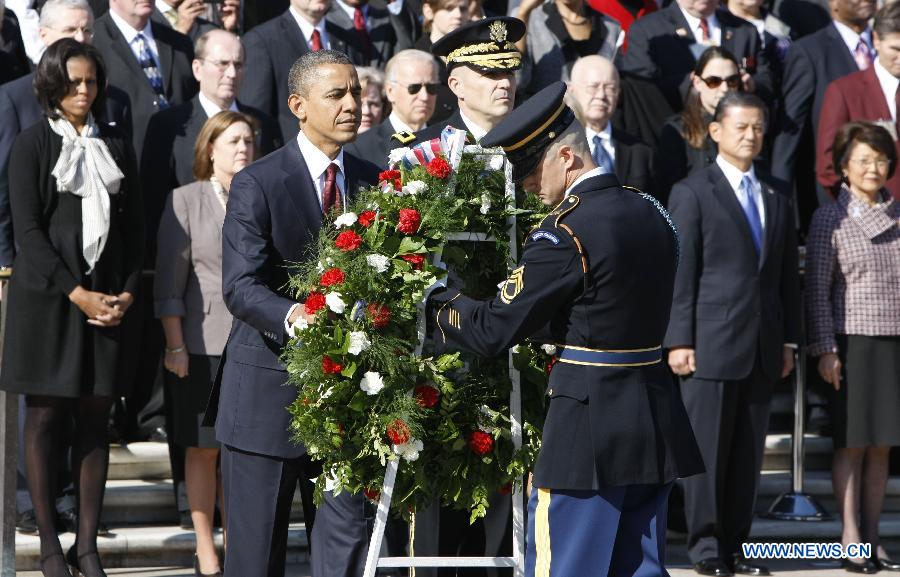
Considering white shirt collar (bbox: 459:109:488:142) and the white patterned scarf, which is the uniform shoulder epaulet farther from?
the white patterned scarf

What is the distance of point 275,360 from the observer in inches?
203

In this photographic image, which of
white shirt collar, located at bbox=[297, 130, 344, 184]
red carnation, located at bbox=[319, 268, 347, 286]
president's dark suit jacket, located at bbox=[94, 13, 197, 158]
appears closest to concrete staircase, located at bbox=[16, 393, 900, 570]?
president's dark suit jacket, located at bbox=[94, 13, 197, 158]

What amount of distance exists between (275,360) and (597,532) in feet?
4.50

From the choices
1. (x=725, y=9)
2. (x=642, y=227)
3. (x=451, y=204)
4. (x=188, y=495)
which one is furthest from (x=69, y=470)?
(x=725, y=9)

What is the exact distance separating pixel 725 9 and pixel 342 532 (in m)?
5.64

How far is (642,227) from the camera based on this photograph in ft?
15.0

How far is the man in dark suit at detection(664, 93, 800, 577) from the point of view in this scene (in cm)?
742

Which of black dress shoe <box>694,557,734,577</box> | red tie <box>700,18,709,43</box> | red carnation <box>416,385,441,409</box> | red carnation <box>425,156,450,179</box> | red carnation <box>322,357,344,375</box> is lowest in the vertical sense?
black dress shoe <box>694,557,734,577</box>

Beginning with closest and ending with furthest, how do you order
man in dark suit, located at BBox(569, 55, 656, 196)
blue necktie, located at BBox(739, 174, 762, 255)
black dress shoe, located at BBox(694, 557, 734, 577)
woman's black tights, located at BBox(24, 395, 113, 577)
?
1. woman's black tights, located at BBox(24, 395, 113, 577)
2. black dress shoe, located at BBox(694, 557, 734, 577)
3. blue necktie, located at BBox(739, 174, 762, 255)
4. man in dark suit, located at BBox(569, 55, 656, 196)

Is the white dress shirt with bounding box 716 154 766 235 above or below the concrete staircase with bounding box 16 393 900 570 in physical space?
above

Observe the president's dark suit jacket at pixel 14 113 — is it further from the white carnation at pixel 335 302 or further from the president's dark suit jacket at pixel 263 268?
the white carnation at pixel 335 302

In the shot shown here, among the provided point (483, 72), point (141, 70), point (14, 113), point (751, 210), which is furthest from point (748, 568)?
point (14, 113)

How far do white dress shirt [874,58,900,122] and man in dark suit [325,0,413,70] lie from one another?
2.98 meters

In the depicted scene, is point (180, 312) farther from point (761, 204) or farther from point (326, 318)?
point (761, 204)
